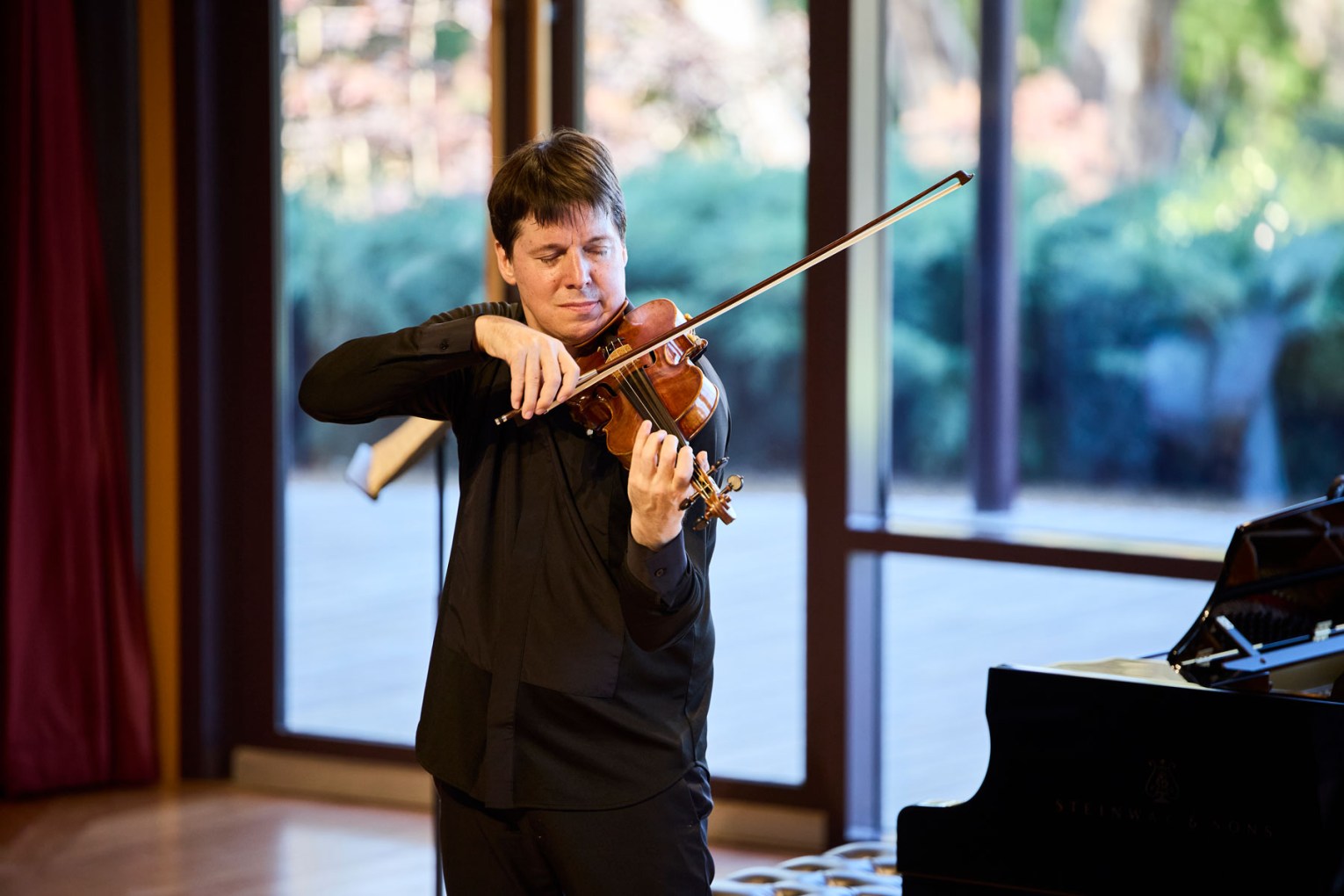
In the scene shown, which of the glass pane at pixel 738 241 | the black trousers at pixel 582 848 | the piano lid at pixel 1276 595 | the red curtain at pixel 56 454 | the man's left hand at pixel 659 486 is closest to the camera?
the man's left hand at pixel 659 486

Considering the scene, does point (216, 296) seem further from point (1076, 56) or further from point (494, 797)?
point (494, 797)

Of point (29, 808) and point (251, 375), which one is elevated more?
point (251, 375)

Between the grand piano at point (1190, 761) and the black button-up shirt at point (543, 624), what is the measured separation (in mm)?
376

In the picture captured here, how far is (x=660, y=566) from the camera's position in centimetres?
157

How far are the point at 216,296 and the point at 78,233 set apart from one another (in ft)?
1.16

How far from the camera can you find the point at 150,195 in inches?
149

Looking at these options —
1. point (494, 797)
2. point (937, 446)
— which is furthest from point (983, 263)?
point (494, 797)

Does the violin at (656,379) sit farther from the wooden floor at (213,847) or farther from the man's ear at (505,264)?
the wooden floor at (213,847)

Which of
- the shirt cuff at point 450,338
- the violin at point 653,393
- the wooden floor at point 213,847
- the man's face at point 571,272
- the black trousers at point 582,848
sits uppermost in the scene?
the man's face at point 571,272

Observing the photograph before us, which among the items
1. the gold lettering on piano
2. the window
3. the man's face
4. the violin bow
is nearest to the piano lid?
the gold lettering on piano

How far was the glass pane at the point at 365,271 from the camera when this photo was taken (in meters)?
3.72

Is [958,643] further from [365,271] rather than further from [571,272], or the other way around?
[571,272]

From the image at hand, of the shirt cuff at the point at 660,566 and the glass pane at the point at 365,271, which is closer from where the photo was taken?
the shirt cuff at the point at 660,566

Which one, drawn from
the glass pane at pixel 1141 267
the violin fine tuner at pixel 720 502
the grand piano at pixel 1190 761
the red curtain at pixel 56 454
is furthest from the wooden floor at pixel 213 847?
the violin fine tuner at pixel 720 502
